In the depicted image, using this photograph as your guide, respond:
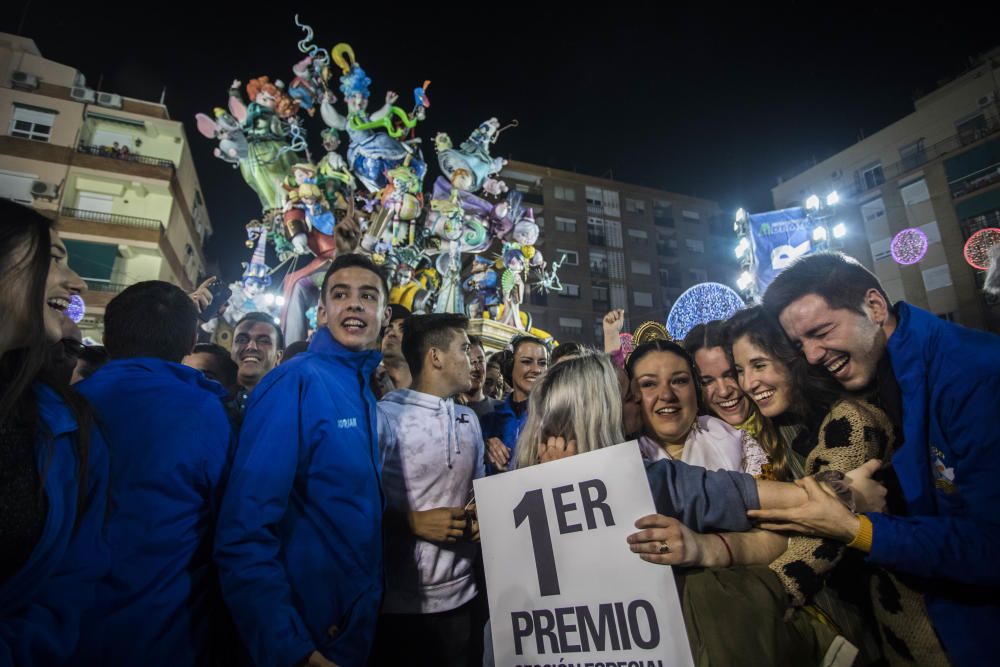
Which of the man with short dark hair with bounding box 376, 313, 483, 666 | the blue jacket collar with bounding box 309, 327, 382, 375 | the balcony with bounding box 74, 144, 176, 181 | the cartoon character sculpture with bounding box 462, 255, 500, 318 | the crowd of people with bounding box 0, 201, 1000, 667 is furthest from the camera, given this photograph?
the balcony with bounding box 74, 144, 176, 181

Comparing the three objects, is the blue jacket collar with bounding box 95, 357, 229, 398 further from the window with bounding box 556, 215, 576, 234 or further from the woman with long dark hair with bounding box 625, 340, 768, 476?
the window with bounding box 556, 215, 576, 234

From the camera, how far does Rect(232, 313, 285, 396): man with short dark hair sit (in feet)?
15.0

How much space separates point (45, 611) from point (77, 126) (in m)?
36.4

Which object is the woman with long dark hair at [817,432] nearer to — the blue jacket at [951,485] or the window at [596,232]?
the blue jacket at [951,485]

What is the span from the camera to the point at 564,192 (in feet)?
135

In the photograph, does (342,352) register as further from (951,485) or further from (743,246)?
(743,246)

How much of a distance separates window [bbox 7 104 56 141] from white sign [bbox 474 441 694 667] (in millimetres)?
36634

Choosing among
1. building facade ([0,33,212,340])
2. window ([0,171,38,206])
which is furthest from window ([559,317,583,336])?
window ([0,171,38,206])

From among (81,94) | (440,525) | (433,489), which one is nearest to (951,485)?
(440,525)

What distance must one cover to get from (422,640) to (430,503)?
2.34 ft

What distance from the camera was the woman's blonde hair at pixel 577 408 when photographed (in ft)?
7.61

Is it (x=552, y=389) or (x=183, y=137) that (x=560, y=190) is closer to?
(x=183, y=137)

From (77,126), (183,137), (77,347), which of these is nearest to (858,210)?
(77,347)

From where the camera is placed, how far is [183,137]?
103ft
